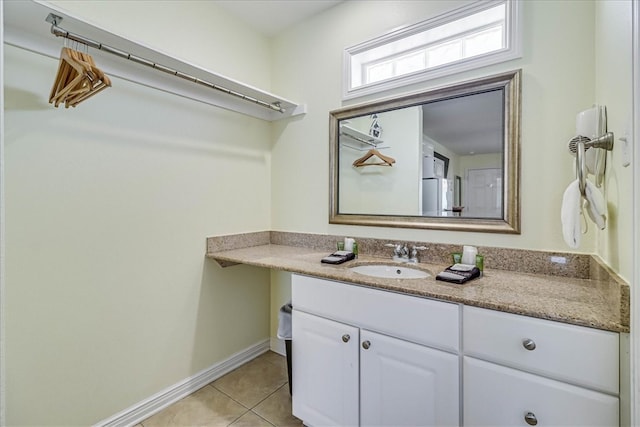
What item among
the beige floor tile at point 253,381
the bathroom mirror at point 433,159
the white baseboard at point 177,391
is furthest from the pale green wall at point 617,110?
the white baseboard at point 177,391

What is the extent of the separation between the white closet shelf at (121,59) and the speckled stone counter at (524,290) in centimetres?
112

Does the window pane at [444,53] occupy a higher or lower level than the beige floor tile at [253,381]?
higher

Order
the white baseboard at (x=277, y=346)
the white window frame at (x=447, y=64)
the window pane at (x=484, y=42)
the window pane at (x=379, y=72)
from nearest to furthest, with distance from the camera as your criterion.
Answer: the white window frame at (x=447, y=64)
the window pane at (x=484, y=42)
the window pane at (x=379, y=72)
the white baseboard at (x=277, y=346)

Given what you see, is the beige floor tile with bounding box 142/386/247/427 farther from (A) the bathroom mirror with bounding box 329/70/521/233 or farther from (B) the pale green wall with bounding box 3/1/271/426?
(A) the bathroom mirror with bounding box 329/70/521/233

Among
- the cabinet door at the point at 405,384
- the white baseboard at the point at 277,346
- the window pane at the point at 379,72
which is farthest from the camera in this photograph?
the white baseboard at the point at 277,346

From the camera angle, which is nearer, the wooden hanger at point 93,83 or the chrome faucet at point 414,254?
the wooden hanger at point 93,83

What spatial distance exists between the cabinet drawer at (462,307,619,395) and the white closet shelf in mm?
1815

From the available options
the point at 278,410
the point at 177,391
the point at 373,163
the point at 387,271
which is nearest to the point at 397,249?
the point at 387,271

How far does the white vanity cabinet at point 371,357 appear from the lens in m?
1.14

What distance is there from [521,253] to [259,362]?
6.47ft

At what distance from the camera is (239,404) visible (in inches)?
70.2

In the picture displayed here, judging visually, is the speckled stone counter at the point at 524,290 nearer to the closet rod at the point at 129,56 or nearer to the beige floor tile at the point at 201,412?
the beige floor tile at the point at 201,412

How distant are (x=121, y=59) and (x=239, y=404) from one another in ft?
6.83

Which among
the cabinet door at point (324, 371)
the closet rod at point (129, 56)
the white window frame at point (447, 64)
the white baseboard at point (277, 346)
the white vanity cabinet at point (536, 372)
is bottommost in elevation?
the white baseboard at point (277, 346)
